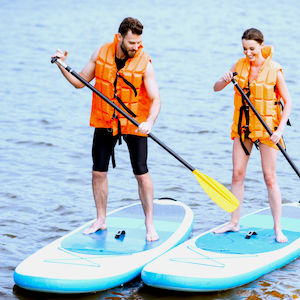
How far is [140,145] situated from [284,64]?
11.5 m

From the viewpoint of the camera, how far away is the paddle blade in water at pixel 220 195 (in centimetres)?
478

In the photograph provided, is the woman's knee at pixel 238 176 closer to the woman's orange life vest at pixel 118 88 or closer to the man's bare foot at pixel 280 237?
the man's bare foot at pixel 280 237

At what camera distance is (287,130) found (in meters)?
9.91

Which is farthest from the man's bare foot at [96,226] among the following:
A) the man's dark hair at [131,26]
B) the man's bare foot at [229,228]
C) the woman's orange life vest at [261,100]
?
the man's dark hair at [131,26]

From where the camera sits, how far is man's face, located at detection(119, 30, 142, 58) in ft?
14.4

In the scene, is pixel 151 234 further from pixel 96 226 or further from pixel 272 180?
pixel 272 180

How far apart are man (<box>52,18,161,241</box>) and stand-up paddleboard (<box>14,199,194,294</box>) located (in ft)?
0.54

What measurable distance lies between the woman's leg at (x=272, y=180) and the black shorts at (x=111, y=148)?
3.23 feet

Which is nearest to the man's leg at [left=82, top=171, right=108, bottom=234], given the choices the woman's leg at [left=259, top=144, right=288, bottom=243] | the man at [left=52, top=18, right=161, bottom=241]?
the man at [left=52, top=18, right=161, bottom=241]

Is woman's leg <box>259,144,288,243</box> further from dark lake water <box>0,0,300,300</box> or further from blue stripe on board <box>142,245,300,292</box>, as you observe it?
blue stripe on board <box>142,245,300,292</box>

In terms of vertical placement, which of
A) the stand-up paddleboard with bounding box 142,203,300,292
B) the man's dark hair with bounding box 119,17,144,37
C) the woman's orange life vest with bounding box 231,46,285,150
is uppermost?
the man's dark hair with bounding box 119,17,144,37

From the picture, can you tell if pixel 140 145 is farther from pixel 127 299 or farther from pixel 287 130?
pixel 287 130

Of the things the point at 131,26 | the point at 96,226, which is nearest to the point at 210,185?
the point at 96,226

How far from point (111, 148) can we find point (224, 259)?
1.26m
